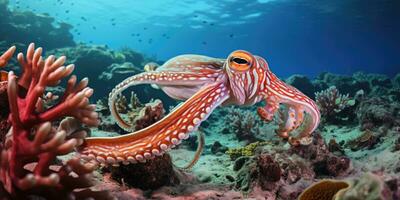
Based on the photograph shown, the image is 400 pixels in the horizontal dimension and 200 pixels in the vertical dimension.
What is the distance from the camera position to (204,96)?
392 cm

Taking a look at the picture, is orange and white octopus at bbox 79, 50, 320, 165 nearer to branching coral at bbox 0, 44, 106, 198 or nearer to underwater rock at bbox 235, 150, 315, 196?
branching coral at bbox 0, 44, 106, 198

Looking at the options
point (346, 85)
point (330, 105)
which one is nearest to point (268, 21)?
point (346, 85)

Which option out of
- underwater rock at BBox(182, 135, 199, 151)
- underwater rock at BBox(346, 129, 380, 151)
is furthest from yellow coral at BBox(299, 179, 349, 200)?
underwater rock at BBox(182, 135, 199, 151)

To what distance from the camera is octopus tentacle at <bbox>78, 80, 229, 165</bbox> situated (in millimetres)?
3291

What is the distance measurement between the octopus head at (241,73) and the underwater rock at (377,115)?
7.48 meters

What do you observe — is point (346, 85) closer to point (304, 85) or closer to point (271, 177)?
point (304, 85)

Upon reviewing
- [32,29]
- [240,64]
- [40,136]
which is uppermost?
[240,64]

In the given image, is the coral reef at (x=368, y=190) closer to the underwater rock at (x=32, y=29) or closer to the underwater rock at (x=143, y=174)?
the underwater rock at (x=143, y=174)

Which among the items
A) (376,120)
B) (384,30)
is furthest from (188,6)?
(376,120)

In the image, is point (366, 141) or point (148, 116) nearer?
point (148, 116)

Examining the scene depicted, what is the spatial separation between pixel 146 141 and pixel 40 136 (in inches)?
41.4

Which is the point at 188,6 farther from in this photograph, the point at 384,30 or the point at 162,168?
the point at 162,168

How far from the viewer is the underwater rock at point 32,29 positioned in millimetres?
26672

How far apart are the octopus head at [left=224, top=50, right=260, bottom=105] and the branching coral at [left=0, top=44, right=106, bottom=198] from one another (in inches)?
74.7
